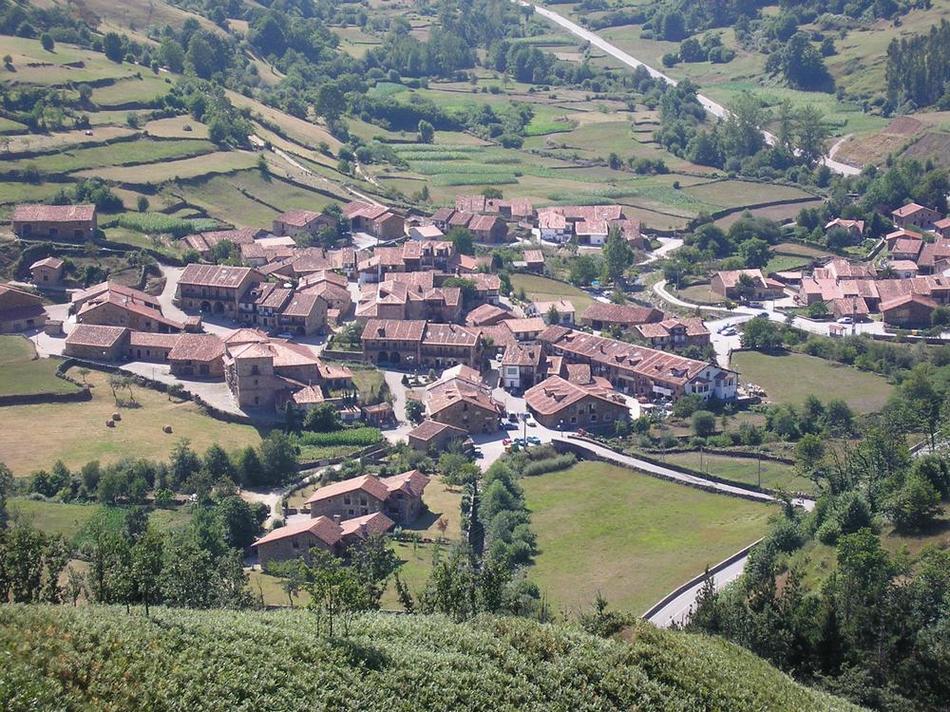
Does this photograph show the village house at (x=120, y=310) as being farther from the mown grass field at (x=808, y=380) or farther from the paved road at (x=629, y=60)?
the paved road at (x=629, y=60)

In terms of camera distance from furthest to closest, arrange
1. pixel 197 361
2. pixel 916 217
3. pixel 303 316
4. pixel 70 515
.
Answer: pixel 916 217, pixel 303 316, pixel 197 361, pixel 70 515

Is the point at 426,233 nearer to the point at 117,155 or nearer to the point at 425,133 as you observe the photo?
the point at 117,155

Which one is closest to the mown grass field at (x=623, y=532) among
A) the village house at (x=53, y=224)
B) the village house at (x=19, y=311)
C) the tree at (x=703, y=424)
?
the tree at (x=703, y=424)

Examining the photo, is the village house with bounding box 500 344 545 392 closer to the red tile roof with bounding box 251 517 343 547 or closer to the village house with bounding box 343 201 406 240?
the red tile roof with bounding box 251 517 343 547

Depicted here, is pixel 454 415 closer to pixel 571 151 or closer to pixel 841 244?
pixel 841 244

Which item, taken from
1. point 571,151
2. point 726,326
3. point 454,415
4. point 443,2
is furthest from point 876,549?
point 443,2

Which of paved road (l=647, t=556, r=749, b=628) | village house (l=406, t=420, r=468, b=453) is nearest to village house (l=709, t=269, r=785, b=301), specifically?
village house (l=406, t=420, r=468, b=453)

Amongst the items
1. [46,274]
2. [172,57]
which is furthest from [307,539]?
[172,57]
